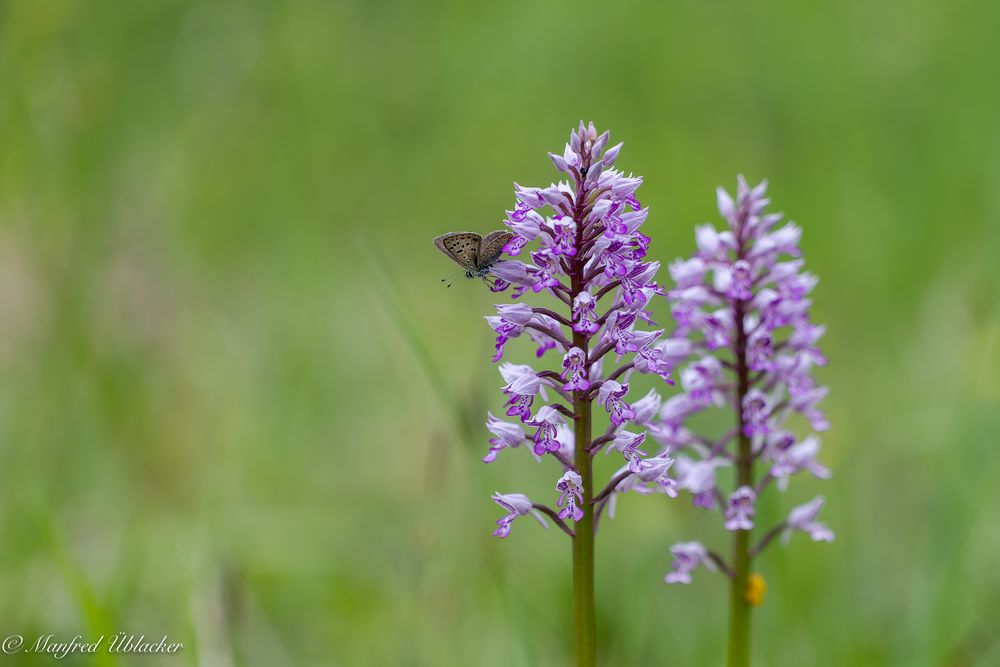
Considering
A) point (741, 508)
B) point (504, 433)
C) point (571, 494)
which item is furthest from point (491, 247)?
point (741, 508)

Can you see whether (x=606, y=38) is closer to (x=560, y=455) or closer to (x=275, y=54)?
Result: (x=275, y=54)

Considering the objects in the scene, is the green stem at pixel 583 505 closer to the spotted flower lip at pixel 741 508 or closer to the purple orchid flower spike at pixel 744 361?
the purple orchid flower spike at pixel 744 361

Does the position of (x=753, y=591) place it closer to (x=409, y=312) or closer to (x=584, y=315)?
(x=584, y=315)

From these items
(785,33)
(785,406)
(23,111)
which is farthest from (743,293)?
(785,33)

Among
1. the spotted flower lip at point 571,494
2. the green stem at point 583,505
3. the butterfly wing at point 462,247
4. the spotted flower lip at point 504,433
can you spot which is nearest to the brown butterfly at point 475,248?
the butterfly wing at point 462,247

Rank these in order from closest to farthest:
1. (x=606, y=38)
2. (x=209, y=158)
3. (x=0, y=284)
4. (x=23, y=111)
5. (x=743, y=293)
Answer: (x=743, y=293) → (x=23, y=111) → (x=0, y=284) → (x=209, y=158) → (x=606, y=38)

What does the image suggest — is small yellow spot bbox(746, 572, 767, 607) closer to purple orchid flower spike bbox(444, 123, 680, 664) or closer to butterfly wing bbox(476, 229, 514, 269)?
purple orchid flower spike bbox(444, 123, 680, 664)
